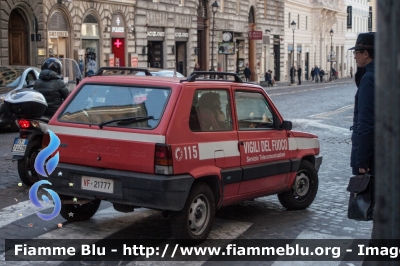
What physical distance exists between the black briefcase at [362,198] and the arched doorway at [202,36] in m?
42.4

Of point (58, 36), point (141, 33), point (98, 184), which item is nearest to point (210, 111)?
point (98, 184)

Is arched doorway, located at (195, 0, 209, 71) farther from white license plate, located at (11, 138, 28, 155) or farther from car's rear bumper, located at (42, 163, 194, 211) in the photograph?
car's rear bumper, located at (42, 163, 194, 211)

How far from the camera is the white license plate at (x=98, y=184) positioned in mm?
6684

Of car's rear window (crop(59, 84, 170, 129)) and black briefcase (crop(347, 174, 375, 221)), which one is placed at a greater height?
car's rear window (crop(59, 84, 170, 129))

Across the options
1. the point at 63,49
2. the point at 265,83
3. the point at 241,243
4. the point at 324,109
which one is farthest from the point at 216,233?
the point at 265,83

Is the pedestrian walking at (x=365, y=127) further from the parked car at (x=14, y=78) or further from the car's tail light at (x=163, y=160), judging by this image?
the parked car at (x=14, y=78)

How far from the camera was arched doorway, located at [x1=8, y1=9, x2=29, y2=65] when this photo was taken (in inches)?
1163

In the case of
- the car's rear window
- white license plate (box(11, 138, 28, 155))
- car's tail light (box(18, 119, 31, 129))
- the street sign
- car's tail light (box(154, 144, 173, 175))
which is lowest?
white license plate (box(11, 138, 28, 155))

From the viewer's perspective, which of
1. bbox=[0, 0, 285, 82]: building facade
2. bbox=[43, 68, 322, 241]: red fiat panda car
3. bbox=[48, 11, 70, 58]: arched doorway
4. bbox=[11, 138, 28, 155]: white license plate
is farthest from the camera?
bbox=[48, 11, 70, 58]: arched doorway

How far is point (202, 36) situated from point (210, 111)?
136 ft

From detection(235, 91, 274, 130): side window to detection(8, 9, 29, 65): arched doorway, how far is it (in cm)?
2298

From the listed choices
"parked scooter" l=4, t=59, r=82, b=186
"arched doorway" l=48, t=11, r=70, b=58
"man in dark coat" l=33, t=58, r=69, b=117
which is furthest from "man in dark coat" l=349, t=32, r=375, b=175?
"arched doorway" l=48, t=11, r=70, b=58

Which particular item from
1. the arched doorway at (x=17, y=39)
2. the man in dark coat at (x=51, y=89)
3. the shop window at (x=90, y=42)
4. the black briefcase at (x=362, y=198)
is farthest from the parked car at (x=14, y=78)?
the shop window at (x=90, y=42)

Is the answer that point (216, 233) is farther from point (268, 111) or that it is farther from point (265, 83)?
point (265, 83)
